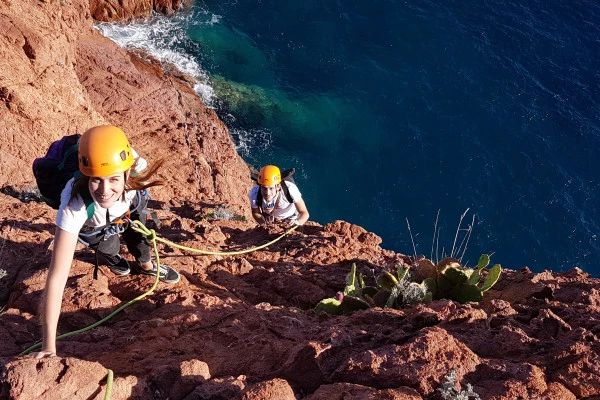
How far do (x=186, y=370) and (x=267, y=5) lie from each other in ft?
69.8

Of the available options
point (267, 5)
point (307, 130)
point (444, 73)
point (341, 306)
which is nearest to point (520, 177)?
point (444, 73)

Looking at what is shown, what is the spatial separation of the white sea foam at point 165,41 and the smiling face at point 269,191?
11.4 m

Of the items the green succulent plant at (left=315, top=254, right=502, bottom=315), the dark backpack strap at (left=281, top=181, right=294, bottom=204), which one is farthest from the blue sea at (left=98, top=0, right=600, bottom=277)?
the green succulent plant at (left=315, top=254, right=502, bottom=315)

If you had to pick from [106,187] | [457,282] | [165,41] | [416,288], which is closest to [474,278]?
[457,282]

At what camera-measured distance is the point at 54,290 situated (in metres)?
3.57

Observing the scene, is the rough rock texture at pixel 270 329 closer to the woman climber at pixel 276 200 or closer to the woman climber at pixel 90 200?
the woman climber at pixel 276 200

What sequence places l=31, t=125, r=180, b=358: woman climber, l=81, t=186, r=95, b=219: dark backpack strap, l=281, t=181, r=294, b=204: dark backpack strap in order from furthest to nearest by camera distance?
l=281, t=181, r=294, b=204: dark backpack strap < l=81, t=186, r=95, b=219: dark backpack strap < l=31, t=125, r=180, b=358: woman climber

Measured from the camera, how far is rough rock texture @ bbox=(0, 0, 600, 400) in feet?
11.3

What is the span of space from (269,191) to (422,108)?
13.3 metres

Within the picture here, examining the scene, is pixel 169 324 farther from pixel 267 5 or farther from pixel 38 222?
pixel 267 5

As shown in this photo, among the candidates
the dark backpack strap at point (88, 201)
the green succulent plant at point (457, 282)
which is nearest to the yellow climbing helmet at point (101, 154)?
the dark backpack strap at point (88, 201)

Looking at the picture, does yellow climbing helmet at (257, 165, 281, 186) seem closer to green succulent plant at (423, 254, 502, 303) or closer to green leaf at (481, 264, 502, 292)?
green succulent plant at (423, 254, 502, 303)

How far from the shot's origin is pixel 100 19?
20.3 metres

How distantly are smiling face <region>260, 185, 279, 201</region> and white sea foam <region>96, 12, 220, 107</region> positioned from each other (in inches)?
449
